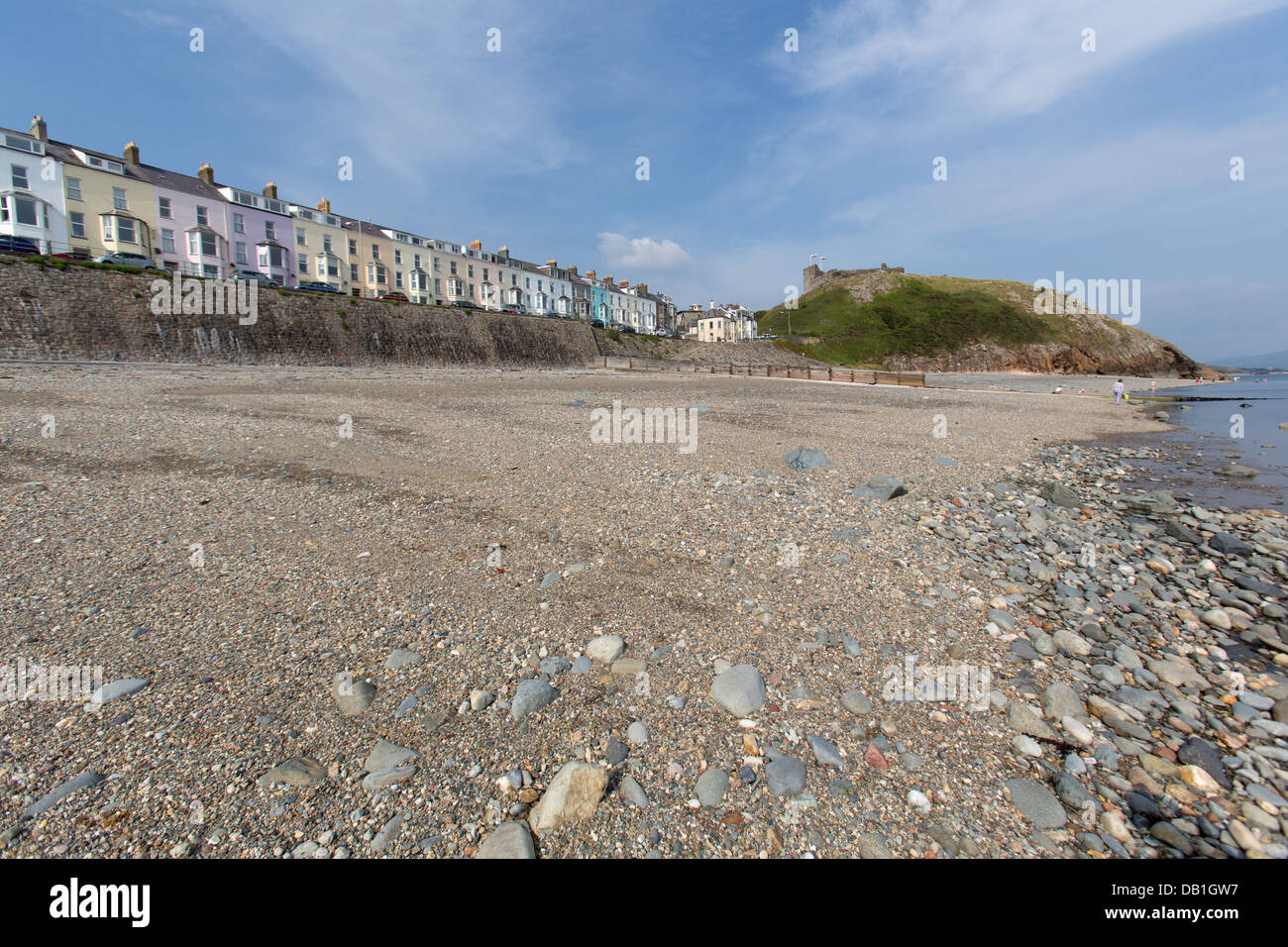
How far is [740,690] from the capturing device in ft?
13.0

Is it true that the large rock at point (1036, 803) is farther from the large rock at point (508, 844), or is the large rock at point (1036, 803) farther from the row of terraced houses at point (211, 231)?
the row of terraced houses at point (211, 231)

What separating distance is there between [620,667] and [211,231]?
6731 cm

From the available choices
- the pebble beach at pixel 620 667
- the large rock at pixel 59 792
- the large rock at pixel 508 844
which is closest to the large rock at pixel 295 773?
the pebble beach at pixel 620 667

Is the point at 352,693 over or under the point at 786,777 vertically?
over

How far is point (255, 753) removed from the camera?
10.4ft

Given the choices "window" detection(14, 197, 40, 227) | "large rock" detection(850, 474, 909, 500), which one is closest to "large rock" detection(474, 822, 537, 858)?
"large rock" detection(850, 474, 909, 500)

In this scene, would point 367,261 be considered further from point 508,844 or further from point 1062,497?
point 508,844

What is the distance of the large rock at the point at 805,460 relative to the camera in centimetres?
1090

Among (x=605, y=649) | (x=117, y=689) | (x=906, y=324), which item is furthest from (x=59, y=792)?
(x=906, y=324)

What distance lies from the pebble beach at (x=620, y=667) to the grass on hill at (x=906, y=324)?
9102 cm

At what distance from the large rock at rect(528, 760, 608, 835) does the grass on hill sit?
95.6m

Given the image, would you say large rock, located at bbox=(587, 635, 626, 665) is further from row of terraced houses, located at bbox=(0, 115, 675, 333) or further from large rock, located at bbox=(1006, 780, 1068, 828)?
row of terraced houses, located at bbox=(0, 115, 675, 333)
